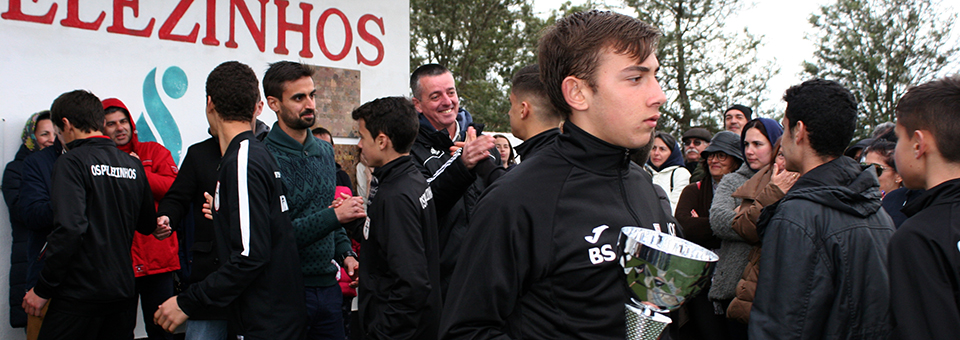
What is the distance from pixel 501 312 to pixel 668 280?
0.41 meters

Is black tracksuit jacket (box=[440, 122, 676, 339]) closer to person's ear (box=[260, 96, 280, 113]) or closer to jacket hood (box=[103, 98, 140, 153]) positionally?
person's ear (box=[260, 96, 280, 113])

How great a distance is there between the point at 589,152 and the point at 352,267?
2448mm

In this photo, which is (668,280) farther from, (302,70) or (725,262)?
(725,262)

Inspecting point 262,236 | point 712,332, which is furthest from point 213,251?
point 712,332

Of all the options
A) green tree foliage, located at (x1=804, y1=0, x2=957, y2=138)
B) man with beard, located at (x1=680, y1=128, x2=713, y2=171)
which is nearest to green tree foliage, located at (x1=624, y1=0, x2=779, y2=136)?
green tree foliage, located at (x1=804, y1=0, x2=957, y2=138)

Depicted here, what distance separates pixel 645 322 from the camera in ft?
4.54

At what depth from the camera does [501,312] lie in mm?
1488

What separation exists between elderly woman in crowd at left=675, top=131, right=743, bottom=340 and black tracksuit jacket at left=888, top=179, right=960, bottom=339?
2801 millimetres

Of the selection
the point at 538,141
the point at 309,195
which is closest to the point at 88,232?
the point at 309,195

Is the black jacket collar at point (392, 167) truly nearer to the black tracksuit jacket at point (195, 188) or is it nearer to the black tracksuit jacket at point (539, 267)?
the black tracksuit jacket at point (195, 188)

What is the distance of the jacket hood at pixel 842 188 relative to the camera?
2391 millimetres

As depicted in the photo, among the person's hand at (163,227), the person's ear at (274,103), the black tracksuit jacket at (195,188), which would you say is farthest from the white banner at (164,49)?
the person's ear at (274,103)

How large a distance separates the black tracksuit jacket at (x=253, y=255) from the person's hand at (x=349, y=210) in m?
0.33

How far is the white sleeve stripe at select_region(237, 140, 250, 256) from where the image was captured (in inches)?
105
